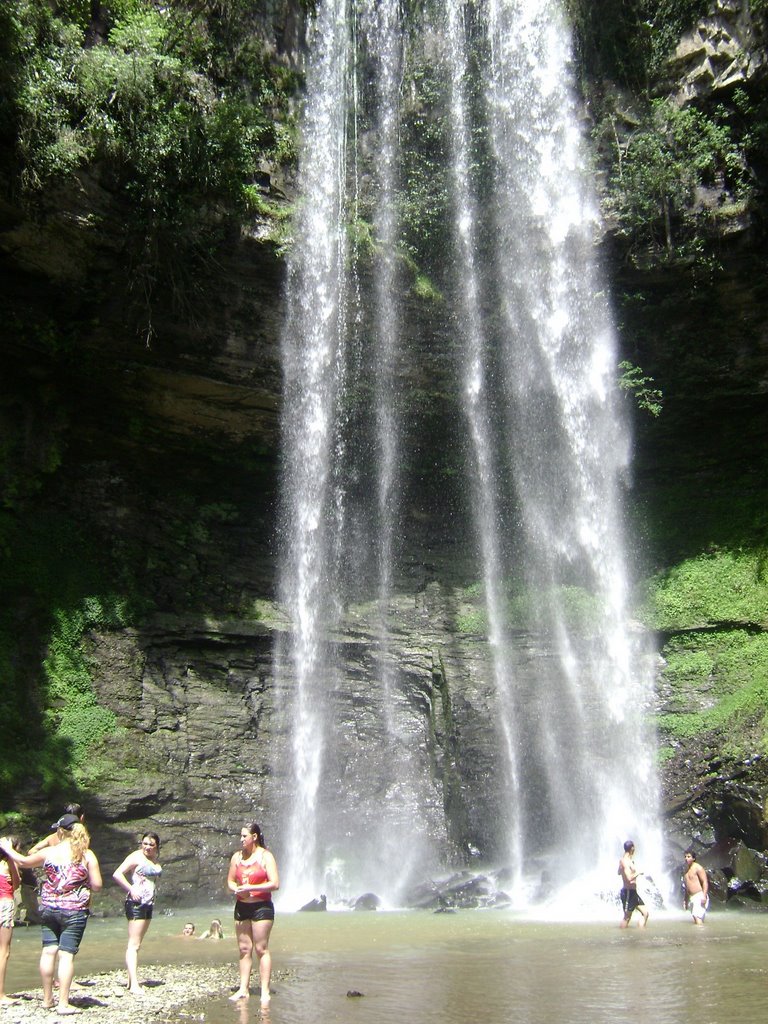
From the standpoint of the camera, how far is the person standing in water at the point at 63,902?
5012mm

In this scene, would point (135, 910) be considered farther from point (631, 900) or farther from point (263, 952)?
point (631, 900)

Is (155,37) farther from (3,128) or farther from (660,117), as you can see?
(660,117)

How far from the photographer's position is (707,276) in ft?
48.8

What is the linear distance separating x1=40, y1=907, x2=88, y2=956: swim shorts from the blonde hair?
0.96 feet

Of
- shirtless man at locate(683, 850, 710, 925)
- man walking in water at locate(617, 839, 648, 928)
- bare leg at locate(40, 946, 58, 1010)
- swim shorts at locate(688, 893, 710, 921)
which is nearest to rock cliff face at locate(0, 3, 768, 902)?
shirtless man at locate(683, 850, 710, 925)

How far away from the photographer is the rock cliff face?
502 inches

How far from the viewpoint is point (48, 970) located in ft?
16.6

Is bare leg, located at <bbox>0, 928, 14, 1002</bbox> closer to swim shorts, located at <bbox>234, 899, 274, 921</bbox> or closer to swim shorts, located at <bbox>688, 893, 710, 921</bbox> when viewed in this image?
swim shorts, located at <bbox>234, 899, 274, 921</bbox>

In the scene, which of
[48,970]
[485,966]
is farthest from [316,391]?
[48,970]

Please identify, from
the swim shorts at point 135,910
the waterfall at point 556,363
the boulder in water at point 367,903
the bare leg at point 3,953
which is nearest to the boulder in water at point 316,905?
the boulder in water at point 367,903

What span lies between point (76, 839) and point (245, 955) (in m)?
1.27

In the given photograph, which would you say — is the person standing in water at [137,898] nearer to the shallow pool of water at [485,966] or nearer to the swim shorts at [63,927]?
the swim shorts at [63,927]

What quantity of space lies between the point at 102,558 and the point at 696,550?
35.4 ft

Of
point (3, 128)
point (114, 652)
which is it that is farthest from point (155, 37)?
point (114, 652)
